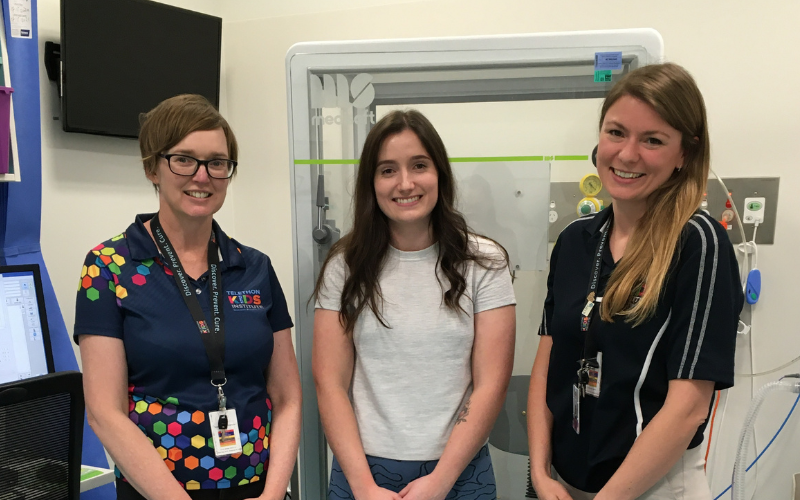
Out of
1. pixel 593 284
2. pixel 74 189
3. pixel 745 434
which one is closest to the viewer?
pixel 593 284

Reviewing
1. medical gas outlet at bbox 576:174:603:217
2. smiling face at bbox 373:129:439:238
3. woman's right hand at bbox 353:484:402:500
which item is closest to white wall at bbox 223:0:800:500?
medical gas outlet at bbox 576:174:603:217

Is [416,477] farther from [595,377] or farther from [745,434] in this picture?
[745,434]

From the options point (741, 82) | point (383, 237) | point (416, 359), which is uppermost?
point (741, 82)

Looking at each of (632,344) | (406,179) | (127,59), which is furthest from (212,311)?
(127,59)

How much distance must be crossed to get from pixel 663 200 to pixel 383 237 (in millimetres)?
629

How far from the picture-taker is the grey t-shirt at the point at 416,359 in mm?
1308

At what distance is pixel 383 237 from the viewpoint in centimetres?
139

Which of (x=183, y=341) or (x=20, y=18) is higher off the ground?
(x=20, y=18)

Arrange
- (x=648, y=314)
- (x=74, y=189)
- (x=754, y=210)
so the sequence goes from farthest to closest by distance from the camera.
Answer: (x=74, y=189) → (x=754, y=210) → (x=648, y=314)

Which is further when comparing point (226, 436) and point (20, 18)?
point (20, 18)

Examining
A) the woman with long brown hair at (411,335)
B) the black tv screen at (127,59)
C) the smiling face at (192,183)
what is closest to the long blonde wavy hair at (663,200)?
the woman with long brown hair at (411,335)

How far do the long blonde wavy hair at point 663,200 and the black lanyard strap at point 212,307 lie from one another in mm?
796

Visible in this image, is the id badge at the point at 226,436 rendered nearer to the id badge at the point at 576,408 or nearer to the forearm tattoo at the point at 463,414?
the forearm tattoo at the point at 463,414

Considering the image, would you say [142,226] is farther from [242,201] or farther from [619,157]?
[242,201]
